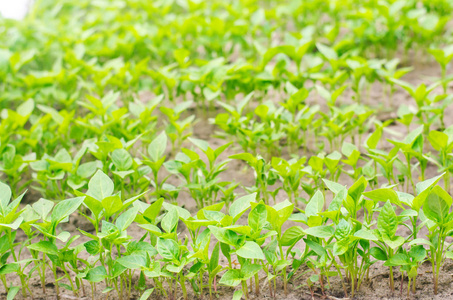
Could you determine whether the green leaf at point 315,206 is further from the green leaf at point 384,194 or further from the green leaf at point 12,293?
the green leaf at point 12,293

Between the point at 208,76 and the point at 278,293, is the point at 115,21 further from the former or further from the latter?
the point at 278,293

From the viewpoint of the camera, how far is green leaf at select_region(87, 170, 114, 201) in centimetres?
184

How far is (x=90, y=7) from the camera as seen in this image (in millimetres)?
5785

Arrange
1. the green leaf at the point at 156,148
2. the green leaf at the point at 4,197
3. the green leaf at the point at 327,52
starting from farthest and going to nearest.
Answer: the green leaf at the point at 327,52 < the green leaf at the point at 156,148 < the green leaf at the point at 4,197

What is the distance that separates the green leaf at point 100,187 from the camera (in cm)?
184

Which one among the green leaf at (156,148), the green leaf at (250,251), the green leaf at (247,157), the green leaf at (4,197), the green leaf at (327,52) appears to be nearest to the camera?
the green leaf at (250,251)

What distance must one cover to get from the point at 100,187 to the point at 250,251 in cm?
65

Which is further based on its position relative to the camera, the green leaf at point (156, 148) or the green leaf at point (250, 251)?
the green leaf at point (156, 148)

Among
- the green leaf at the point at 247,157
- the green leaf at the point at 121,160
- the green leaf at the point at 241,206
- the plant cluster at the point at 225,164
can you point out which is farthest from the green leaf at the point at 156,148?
the green leaf at the point at 241,206

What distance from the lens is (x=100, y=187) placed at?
1864 millimetres

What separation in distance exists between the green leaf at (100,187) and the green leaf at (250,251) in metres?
0.56

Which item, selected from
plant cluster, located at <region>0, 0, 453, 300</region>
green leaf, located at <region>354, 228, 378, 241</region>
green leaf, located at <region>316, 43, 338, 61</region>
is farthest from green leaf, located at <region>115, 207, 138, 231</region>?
green leaf, located at <region>316, 43, 338, 61</region>

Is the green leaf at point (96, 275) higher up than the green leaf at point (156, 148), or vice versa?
the green leaf at point (156, 148)

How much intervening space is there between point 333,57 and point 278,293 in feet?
5.46
